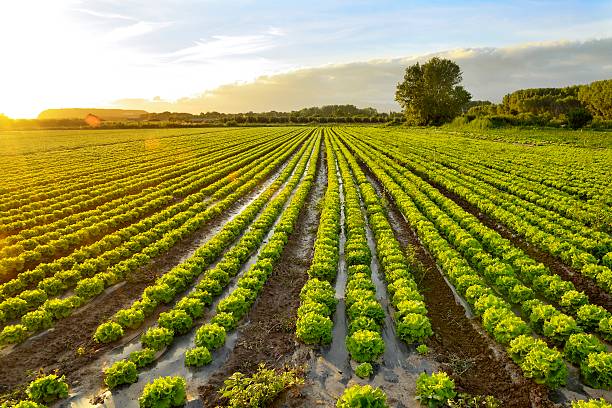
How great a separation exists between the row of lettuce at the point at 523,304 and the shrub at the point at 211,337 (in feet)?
21.4

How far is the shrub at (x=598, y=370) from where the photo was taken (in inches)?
304

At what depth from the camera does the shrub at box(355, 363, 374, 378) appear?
27.8 ft

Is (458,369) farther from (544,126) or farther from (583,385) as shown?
(544,126)

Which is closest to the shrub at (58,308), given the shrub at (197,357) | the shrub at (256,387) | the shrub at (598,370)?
the shrub at (197,357)

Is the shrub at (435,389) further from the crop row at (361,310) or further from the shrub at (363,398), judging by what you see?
the crop row at (361,310)

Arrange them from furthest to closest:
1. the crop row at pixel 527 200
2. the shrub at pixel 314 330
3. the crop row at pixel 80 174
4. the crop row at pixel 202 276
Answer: the crop row at pixel 80 174
the crop row at pixel 527 200
the crop row at pixel 202 276
the shrub at pixel 314 330

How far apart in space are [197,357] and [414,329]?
16.9ft

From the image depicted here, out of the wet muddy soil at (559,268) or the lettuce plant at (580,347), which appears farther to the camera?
the wet muddy soil at (559,268)

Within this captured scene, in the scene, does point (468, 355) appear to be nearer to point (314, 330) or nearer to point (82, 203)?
point (314, 330)

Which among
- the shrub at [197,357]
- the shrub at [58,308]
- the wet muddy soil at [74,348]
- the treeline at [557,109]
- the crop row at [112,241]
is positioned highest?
the treeline at [557,109]

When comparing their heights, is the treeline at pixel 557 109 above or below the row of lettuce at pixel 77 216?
above

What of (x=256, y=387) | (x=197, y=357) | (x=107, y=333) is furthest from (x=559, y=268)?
(x=107, y=333)

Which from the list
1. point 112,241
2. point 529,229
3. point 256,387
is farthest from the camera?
point 112,241

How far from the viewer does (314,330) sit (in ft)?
30.9
